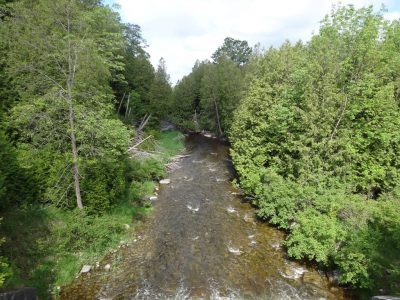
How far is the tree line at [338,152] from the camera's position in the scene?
11.8 metres

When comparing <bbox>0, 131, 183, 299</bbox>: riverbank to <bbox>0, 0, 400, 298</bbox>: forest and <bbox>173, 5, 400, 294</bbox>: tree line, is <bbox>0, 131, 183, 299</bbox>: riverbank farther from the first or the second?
<bbox>173, 5, 400, 294</bbox>: tree line

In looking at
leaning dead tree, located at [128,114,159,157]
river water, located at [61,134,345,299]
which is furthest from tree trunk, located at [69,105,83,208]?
leaning dead tree, located at [128,114,159,157]

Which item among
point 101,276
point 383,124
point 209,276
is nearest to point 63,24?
point 101,276

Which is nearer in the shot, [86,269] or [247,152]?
[86,269]

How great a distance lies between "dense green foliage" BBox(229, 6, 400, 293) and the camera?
13.6 metres

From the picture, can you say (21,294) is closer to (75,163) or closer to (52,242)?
(52,242)

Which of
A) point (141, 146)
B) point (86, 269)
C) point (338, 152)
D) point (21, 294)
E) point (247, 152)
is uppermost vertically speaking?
point (338, 152)

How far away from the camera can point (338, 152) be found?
1722cm

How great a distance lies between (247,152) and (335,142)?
24.0 ft

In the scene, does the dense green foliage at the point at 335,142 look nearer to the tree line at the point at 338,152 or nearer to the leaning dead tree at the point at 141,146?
the tree line at the point at 338,152

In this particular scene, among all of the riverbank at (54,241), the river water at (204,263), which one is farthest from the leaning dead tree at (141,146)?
the riverbank at (54,241)

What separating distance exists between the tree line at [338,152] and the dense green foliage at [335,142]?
0.06m

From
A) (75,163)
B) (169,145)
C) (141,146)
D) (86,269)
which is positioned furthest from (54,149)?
(169,145)

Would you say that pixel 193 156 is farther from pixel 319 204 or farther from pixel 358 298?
pixel 358 298
